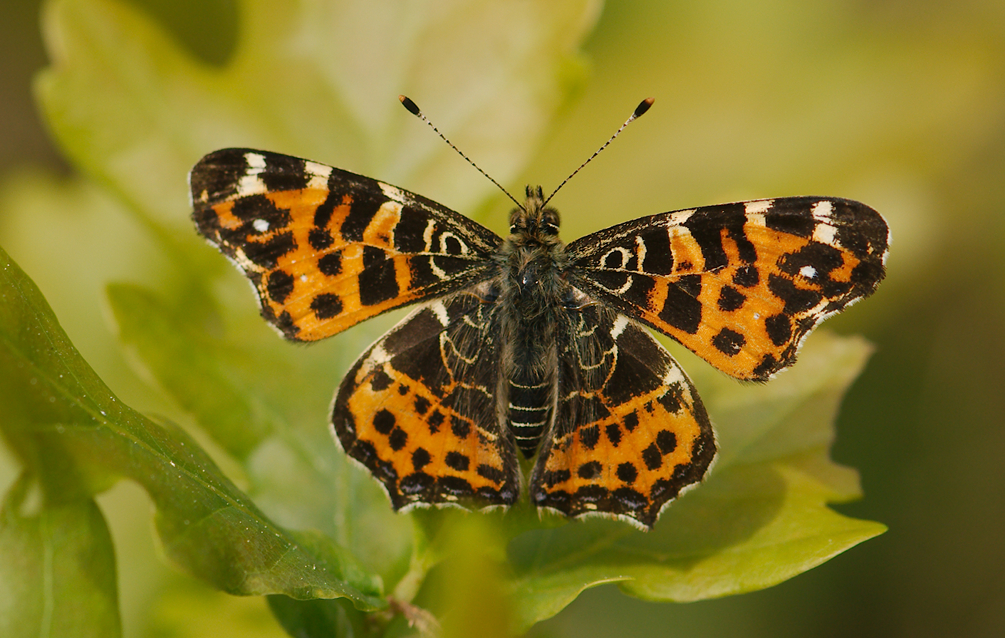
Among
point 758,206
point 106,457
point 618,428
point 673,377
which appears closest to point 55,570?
point 106,457

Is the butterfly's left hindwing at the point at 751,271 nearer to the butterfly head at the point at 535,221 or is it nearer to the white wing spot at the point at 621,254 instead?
the white wing spot at the point at 621,254

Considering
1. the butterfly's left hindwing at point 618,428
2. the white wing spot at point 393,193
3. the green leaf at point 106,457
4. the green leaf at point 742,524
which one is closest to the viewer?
the green leaf at point 106,457

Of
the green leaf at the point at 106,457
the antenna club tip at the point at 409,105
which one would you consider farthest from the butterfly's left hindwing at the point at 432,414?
the antenna club tip at the point at 409,105

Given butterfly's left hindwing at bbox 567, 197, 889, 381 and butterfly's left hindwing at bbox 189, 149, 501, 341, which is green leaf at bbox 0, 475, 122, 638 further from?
butterfly's left hindwing at bbox 567, 197, 889, 381

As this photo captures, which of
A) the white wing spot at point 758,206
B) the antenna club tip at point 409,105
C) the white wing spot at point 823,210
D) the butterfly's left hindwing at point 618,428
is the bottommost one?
the butterfly's left hindwing at point 618,428

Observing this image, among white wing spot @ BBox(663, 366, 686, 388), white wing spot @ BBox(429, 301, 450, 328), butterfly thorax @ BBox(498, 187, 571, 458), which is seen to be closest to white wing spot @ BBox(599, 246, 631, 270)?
butterfly thorax @ BBox(498, 187, 571, 458)

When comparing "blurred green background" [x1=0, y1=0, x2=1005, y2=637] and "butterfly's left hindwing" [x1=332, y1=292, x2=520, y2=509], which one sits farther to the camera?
"blurred green background" [x1=0, y1=0, x2=1005, y2=637]
